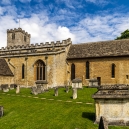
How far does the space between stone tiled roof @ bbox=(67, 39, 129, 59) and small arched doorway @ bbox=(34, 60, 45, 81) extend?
19.3 ft

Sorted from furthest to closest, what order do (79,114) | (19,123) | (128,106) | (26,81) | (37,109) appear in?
1. (26,81)
2. (37,109)
3. (79,114)
4. (19,123)
5. (128,106)

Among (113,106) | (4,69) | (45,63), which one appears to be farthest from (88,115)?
(4,69)

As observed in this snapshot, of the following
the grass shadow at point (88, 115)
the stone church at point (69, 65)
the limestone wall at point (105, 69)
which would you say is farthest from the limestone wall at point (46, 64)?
the grass shadow at point (88, 115)

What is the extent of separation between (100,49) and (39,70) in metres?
12.4

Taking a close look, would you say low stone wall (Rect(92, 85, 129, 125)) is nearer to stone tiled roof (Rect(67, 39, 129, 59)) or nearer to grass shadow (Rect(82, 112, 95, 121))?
grass shadow (Rect(82, 112, 95, 121))

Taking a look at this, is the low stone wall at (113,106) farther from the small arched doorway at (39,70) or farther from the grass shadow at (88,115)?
the small arched doorway at (39,70)

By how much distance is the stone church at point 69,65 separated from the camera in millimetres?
30094

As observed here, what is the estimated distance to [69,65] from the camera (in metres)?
34.2

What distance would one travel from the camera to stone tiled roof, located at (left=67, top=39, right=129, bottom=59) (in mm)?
31062

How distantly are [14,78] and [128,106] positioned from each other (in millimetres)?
28477

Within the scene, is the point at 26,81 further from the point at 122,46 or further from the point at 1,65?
the point at 122,46

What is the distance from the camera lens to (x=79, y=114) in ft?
37.2

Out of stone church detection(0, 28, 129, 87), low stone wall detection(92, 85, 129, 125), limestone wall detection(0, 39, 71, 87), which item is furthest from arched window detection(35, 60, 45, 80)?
low stone wall detection(92, 85, 129, 125)

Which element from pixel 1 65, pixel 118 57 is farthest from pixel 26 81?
pixel 118 57
